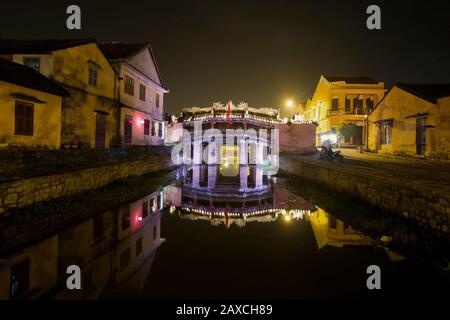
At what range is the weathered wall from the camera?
29750mm

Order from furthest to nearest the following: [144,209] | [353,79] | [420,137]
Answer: [353,79], [420,137], [144,209]

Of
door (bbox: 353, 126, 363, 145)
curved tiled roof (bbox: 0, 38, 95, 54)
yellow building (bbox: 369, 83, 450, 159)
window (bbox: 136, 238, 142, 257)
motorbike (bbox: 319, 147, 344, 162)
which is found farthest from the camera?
door (bbox: 353, 126, 363, 145)

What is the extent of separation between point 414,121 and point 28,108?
90.7ft

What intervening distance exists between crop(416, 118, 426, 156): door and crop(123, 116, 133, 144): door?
24608 millimetres

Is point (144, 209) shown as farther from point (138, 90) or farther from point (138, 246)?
point (138, 90)

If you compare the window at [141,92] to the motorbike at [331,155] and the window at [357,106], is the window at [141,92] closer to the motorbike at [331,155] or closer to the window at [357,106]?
the motorbike at [331,155]

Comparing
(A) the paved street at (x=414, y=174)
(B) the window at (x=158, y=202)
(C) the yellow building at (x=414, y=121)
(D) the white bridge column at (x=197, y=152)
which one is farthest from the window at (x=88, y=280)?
(D) the white bridge column at (x=197, y=152)

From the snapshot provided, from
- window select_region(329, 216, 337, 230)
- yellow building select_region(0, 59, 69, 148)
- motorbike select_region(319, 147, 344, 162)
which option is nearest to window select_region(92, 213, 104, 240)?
window select_region(329, 216, 337, 230)

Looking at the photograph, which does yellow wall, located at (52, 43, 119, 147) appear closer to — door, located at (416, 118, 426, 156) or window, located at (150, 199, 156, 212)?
window, located at (150, 199, 156, 212)

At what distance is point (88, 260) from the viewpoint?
6.05m

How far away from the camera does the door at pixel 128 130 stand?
2380 cm

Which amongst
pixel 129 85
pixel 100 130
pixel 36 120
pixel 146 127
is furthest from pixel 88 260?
pixel 146 127

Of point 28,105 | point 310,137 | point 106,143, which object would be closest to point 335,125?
point 310,137

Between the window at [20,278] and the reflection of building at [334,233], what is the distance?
21.2 ft
